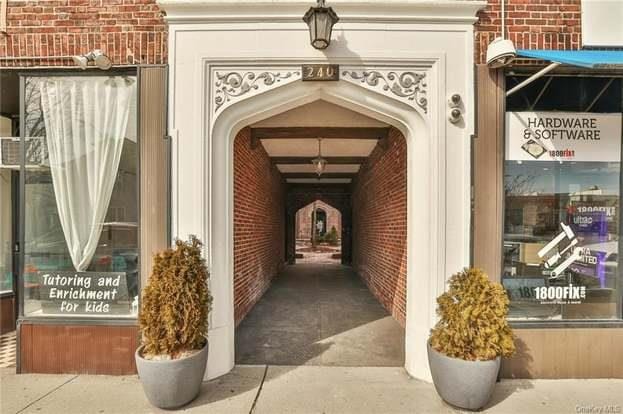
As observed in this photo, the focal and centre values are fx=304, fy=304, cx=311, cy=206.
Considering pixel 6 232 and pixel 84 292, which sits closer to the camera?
pixel 84 292

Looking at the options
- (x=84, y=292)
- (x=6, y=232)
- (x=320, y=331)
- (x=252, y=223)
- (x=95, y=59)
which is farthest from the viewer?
(x=252, y=223)

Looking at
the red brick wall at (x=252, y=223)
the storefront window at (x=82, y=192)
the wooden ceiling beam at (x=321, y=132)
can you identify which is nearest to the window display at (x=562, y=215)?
the wooden ceiling beam at (x=321, y=132)

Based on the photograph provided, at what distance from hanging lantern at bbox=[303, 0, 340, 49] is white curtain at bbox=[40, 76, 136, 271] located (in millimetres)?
2127

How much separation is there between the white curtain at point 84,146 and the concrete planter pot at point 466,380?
3.97 metres

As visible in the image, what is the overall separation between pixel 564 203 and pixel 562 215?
0.46ft

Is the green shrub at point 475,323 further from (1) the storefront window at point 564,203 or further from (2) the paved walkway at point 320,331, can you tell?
(2) the paved walkway at point 320,331

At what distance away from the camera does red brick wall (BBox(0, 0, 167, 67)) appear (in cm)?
343

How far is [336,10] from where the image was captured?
131 inches

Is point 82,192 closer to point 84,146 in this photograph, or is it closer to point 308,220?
point 84,146

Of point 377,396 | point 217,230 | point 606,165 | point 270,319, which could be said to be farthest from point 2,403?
→ point 606,165

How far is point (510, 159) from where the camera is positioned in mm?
3441

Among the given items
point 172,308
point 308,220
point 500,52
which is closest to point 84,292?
point 172,308

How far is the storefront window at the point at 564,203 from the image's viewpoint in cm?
346

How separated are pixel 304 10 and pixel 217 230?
2.62 meters
